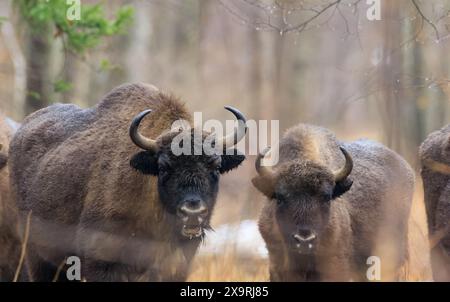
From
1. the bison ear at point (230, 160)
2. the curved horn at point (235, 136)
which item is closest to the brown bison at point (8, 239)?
the bison ear at point (230, 160)

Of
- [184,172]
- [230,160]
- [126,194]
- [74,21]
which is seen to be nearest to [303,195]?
[230,160]

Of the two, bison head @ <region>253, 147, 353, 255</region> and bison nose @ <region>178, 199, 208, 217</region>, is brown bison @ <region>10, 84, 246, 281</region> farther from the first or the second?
bison head @ <region>253, 147, 353, 255</region>

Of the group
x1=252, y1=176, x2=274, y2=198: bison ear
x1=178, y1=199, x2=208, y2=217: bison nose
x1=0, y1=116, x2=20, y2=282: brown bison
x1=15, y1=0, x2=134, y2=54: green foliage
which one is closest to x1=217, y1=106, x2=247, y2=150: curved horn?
x1=252, y1=176, x2=274, y2=198: bison ear

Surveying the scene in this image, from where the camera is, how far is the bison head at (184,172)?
8.64 metres

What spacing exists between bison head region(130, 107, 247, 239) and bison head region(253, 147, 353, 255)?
0.72 m

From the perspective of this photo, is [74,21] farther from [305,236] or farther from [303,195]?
[305,236]

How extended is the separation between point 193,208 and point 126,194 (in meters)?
0.97

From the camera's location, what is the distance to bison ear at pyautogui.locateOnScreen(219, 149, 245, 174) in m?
9.31

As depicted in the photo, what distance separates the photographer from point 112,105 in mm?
10391

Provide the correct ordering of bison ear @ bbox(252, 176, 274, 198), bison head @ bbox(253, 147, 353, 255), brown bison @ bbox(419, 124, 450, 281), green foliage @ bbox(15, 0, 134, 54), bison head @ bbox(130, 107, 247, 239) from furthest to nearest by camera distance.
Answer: green foliage @ bbox(15, 0, 134, 54), brown bison @ bbox(419, 124, 450, 281), bison ear @ bbox(252, 176, 274, 198), bison head @ bbox(253, 147, 353, 255), bison head @ bbox(130, 107, 247, 239)

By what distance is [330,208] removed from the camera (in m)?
9.62

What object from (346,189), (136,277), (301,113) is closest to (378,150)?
(346,189)

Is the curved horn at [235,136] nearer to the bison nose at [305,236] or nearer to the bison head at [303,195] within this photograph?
the bison head at [303,195]
